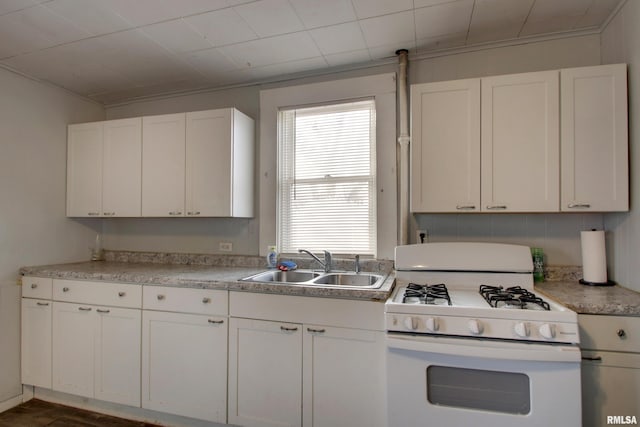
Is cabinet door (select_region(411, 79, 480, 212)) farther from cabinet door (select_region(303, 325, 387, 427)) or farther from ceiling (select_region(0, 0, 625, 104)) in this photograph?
cabinet door (select_region(303, 325, 387, 427))

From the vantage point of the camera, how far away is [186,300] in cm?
208

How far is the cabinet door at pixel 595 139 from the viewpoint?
177 centimetres

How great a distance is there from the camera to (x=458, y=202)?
6.53 ft

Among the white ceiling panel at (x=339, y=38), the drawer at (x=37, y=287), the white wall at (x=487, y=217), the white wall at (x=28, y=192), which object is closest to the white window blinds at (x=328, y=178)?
the white wall at (x=487, y=217)

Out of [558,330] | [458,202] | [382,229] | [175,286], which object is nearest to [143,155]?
[175,286]

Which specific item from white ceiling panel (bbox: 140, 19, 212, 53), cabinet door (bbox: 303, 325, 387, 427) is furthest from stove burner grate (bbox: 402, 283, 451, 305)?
white ceiling panel (bbox: 140, 19, 212, 53)

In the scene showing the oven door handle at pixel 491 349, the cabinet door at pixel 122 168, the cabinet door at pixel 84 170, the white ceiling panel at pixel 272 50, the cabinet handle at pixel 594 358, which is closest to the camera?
the oven door handle at pixel 491 349

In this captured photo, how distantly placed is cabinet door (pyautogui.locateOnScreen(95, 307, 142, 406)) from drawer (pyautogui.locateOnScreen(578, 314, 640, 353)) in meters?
2.49

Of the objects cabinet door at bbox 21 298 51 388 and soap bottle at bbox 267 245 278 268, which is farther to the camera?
soap bottle at bbox 267 245 278 268

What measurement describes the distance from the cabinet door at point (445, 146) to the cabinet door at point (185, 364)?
1497mm

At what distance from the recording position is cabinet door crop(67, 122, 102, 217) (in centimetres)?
281

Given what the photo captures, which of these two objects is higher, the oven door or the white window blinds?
the white window blinds

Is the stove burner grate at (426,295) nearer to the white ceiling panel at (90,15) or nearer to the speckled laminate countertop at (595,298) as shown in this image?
the speckled laminate countertop at (595,298)

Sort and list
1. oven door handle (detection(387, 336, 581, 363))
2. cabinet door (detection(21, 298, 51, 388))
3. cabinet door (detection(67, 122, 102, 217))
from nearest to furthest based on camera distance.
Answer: oven door handle (detection(387, 336, 581, 363)) < cabinet door (detection(21, 298, 51, 388)) < cabinet door (detection(67, 122, 102, 217))
